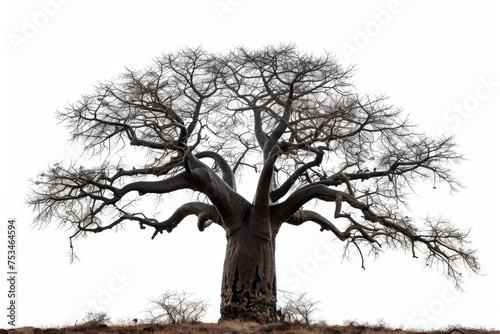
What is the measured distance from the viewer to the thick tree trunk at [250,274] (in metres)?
10.7

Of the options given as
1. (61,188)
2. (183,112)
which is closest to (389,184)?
(183,112)

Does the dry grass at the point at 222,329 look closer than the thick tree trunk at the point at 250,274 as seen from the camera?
Yes

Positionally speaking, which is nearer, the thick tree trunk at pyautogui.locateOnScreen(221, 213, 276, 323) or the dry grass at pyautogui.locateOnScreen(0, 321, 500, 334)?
the dry grass at pyautogui.locateOnScreen(0, 321, 500, 334)

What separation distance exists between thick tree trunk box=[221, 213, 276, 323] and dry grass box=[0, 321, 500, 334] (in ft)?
2.42

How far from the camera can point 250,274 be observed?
1084cm

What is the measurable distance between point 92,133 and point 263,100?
9.15ft

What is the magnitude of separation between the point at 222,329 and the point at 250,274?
5.27ft

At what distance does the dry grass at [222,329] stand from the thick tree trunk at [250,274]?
74 cm

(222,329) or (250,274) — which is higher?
(250,274)

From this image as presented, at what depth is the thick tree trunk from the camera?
10.7 meters

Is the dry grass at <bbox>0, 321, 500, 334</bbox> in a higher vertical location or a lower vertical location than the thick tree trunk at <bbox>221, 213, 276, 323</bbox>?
lower

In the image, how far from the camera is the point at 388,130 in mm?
11211

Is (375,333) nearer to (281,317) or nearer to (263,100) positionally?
(281,317)

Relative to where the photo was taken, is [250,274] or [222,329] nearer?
[222,329]
